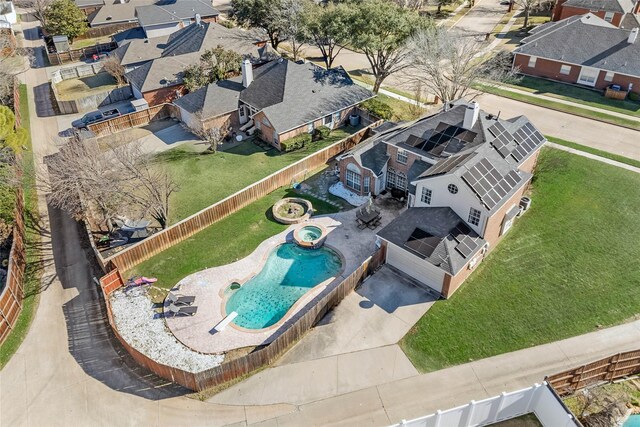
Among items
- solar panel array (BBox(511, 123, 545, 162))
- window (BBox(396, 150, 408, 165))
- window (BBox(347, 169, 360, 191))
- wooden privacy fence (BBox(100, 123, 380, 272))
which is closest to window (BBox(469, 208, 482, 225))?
solar panel array (BBox(511, 123, 545, 162))

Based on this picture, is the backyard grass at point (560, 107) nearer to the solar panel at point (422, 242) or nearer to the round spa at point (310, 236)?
the solar panel at point (422, 242)

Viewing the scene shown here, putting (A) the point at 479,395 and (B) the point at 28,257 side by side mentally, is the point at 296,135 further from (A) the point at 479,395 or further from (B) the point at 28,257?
(A) the point at 479,395

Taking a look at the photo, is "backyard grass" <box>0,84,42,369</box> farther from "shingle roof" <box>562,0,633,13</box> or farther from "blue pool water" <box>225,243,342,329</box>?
"shingle roof" <box>562,0,633,13</box>

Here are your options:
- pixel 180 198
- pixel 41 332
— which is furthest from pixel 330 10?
pixel 41 332

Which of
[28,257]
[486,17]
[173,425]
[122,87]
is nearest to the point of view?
[173,425]

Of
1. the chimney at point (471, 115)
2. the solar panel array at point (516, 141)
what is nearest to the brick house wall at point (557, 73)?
the solar panel array at point (516, 141)

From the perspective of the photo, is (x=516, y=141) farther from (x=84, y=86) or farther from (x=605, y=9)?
(x=84, y=86)

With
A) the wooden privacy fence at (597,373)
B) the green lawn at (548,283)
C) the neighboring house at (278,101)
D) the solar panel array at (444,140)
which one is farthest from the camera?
the neighboring house at (278,101)

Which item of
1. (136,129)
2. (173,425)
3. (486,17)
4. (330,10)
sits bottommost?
(173,425)
